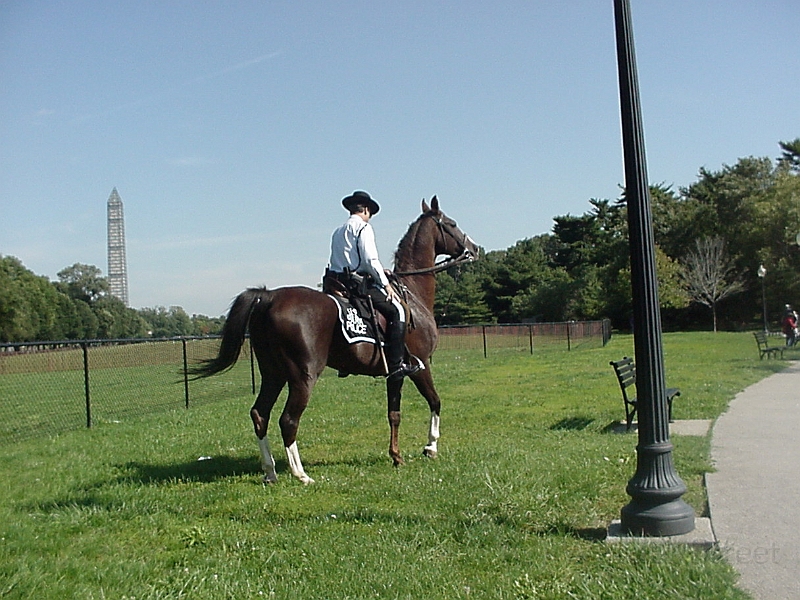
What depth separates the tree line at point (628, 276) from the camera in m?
58.8

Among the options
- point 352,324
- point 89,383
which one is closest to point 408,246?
point 352,324

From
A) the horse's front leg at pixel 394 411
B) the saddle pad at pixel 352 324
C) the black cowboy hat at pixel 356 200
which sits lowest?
the horse's front leg at pixel 394 411

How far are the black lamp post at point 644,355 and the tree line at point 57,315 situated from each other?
33.8m

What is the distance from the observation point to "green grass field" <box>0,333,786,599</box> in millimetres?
4734

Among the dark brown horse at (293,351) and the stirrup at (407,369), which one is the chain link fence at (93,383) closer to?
the dark brown horse at (293,351)

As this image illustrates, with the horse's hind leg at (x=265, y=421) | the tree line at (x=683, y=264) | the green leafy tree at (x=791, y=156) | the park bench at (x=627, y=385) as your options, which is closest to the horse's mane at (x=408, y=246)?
the horse's hind leg at (x=265, y=421)

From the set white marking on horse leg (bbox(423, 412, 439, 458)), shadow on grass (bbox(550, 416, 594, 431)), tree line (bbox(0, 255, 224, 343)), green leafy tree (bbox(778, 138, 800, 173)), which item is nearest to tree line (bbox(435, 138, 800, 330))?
green leafy tree (bbox(778, 138, 800, 173))

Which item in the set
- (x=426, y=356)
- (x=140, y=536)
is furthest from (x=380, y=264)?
(x=140, y=536)

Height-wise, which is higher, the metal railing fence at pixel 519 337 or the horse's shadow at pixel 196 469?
the metal railing fence at pixel 519 337

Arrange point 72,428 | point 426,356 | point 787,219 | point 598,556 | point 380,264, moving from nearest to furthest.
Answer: point 598,556
point 380,264
point 426,356
point 72,428
point 787,219

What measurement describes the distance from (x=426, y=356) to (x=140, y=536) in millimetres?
4182

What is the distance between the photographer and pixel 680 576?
4492mm

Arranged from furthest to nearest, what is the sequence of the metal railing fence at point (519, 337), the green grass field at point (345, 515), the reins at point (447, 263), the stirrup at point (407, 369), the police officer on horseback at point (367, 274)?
the metal railing fence at point (519, 337) → the reins at point (447, 263) → the stirrup at point (407, 369) → the police officer on horseback at point (367, 274) → the green grass field at point (345, 515)

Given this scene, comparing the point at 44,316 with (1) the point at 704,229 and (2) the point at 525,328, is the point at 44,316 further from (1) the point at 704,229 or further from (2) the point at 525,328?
(1) the point at 704,229
